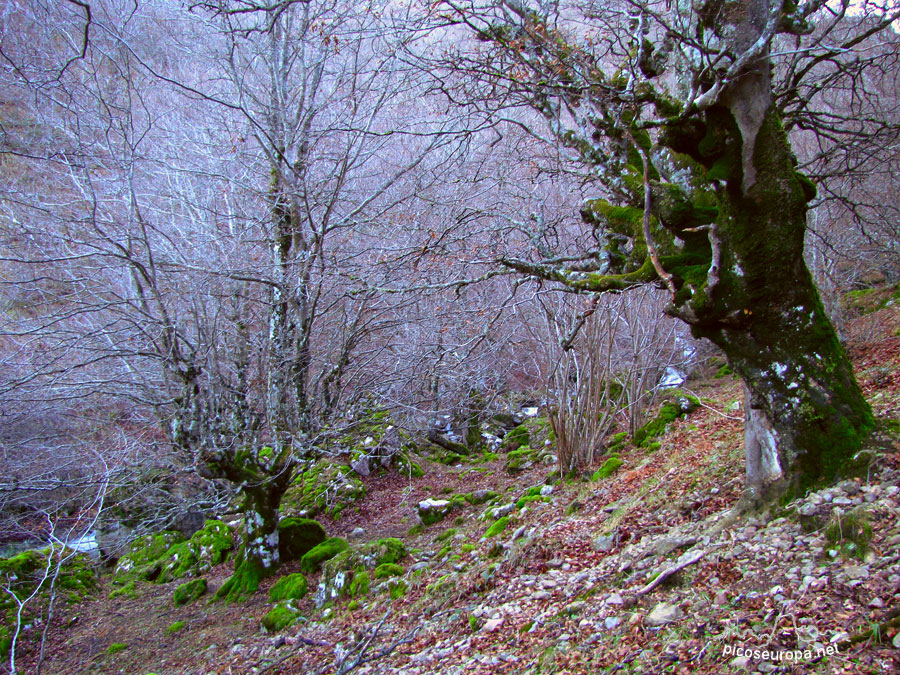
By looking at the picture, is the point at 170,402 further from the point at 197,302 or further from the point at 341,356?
the point at 341,356

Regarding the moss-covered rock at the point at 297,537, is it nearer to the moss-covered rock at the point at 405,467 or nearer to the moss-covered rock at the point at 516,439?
the moss-covered rock at the point at 405,467

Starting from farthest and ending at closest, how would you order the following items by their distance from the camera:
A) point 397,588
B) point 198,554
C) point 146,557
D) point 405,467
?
1. point 405,467
2. point 146,557
3. point 198,554
4. point 397,588

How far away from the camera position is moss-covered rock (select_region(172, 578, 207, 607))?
7.29 metres

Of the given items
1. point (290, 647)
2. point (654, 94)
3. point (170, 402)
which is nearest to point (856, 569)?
point (654, 94)

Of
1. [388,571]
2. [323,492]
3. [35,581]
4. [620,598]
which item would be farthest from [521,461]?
[35,581]

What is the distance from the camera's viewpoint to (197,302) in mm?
6691

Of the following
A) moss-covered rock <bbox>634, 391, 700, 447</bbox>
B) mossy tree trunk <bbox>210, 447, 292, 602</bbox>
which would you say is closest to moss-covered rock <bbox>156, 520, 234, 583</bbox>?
mossy tree trunk <bbox>210, 447, 292, 602</bbox>

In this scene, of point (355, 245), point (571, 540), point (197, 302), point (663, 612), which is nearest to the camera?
point (663, 612)

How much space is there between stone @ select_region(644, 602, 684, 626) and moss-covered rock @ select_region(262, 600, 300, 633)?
163 inches

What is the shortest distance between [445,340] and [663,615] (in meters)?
6.92

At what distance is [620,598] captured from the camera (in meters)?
3.31

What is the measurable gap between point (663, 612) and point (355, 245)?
6610 mm

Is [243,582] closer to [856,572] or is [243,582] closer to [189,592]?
[189,592]

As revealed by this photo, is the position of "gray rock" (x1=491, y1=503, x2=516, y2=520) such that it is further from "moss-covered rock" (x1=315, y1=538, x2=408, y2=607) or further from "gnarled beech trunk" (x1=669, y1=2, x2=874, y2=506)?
"gnarled beech trunk" (x1=669, y1=2, x2=874, y2=506)
